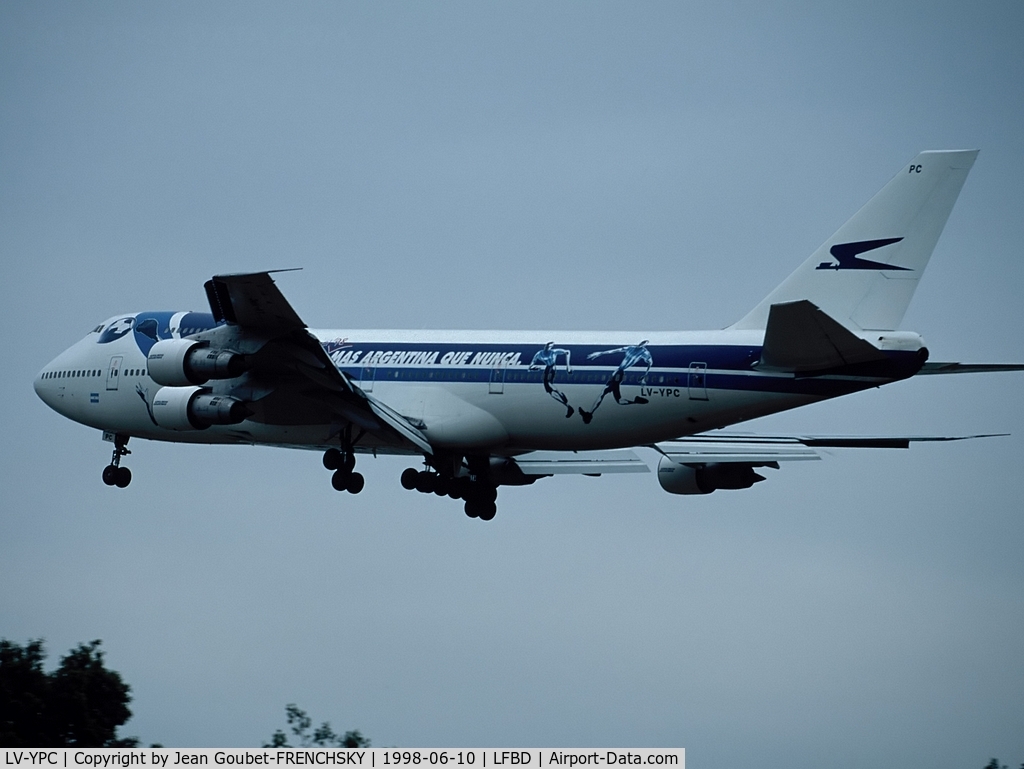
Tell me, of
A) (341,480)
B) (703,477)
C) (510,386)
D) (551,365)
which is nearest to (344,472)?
(341,480)

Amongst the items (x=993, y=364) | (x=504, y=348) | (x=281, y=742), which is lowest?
(x=281, y=742)

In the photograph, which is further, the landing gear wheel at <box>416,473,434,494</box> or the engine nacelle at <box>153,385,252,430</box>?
the landing gear wheel at <box>416,473,434,494</box>

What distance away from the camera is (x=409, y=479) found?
1795 inches

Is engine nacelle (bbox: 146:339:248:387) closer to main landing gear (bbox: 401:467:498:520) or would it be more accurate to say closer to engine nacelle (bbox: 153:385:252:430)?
engine nacelle (bbox: 153:385:252:430)

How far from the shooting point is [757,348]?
127 ft

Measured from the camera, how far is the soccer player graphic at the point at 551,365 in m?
41.5

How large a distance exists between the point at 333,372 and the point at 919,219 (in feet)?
47.0

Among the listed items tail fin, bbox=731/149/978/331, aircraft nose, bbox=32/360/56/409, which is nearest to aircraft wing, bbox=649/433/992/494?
tail fin, bbox=731/149/978/331

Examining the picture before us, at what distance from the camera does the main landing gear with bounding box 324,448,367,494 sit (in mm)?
44219

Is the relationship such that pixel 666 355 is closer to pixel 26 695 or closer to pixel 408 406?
pixel 408 406

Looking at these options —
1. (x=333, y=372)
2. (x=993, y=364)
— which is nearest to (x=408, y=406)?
(x=333, y=372)

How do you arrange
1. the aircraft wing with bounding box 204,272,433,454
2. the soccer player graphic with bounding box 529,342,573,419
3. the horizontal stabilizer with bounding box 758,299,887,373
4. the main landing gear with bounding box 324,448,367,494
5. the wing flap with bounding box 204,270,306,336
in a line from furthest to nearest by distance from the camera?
1. the main landing gear with bounding box 324,448,367,494
2. the soccer player graphic with bounding box 529,342,573,419
3. the aircraft wing with bounding box 204,272,433,454
4. the wing flap with bounding box 204,270,306,336
5. the horizontal stabilizer with bounding box 758,299,887,373

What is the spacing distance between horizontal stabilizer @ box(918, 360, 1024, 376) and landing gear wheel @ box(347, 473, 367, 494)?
14.9m

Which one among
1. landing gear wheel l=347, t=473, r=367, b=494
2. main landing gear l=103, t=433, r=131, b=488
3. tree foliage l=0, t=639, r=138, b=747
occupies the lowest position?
tree foliage l=0, t=639, r=138, b=747
